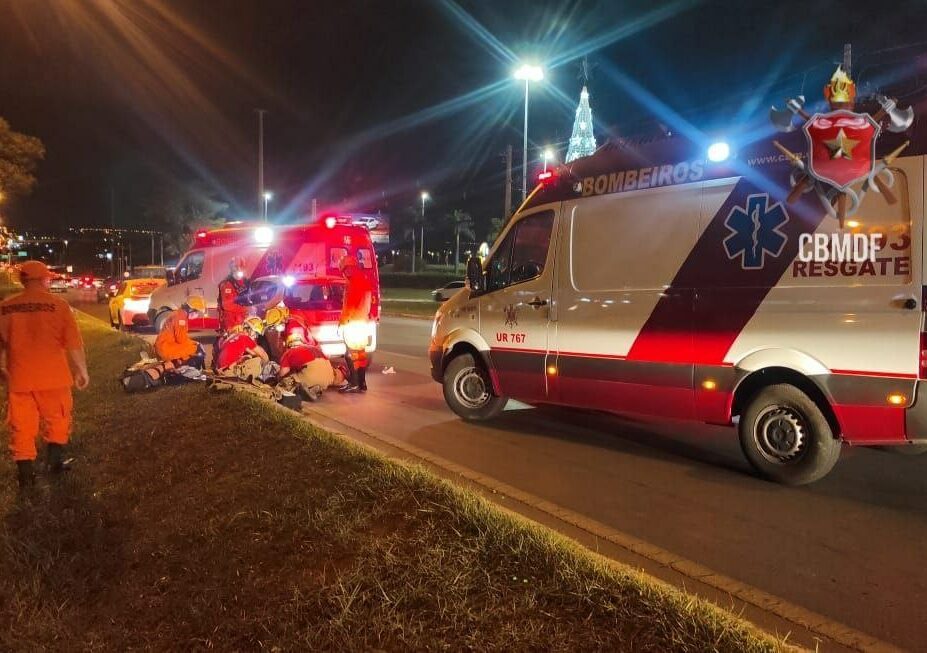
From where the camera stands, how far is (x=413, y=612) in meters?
3.32

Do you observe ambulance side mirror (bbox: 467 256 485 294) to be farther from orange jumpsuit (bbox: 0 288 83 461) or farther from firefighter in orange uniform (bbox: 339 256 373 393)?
orange jumpsuit (bbox: 0 288 83 461)

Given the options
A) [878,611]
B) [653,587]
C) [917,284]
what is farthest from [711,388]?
[653,587]

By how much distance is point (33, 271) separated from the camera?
18.7ft

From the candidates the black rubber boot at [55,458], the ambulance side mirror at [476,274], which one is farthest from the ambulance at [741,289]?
the black rubber boot at [55,458]

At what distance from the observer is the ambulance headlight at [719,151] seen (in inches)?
229

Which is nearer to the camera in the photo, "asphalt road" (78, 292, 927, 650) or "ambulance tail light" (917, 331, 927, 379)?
"asphalt road" (78, 292, 927, 650)

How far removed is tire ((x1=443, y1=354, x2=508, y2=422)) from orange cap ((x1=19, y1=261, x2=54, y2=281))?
159 inches

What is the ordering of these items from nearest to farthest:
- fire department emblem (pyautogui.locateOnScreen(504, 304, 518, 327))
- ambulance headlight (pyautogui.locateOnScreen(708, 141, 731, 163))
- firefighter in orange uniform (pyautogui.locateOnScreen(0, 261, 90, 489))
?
1. firefighter in orange uniform (pyautogui.locateOnScreen(0, 261, 90, 489))
2. ambulance headlight (pyautogui.locateOnScreen(708, 141, 731, 163))
3. fire department emblem (pyautogui.locateOnScreen(504, 304, 518, 327))

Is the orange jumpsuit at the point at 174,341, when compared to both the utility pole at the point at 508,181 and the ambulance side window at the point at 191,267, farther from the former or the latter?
the utility pole at the point at 508,181

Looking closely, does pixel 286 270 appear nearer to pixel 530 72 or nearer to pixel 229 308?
pixel 229 308

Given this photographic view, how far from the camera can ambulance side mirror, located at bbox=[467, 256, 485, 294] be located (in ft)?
25.3

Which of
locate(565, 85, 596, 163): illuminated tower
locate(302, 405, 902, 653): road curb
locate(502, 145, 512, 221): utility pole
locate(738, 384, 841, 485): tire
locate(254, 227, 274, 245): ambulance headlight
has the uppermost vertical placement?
locate(565, 85, 596, 163): illuminated tower

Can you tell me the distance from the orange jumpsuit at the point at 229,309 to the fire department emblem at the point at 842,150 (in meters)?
8.20

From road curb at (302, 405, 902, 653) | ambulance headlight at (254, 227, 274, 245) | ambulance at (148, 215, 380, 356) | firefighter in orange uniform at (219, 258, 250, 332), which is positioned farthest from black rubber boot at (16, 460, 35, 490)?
ambulance headlight at (254, 227, 274, 245)
